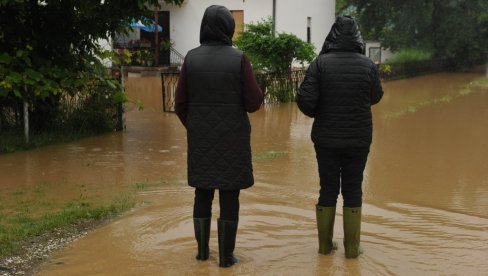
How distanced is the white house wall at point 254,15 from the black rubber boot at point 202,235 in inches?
904

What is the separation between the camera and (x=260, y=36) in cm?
1791

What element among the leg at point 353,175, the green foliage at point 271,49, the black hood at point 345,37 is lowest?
the leg at point 353,175

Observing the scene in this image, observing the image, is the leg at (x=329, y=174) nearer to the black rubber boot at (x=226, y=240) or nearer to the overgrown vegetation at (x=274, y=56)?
the black rubber boot at (x=226, y=240)

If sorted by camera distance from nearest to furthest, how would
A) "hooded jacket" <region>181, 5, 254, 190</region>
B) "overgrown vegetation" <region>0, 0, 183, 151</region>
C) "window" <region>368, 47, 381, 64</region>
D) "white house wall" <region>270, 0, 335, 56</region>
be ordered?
"hooded jacket" <region>181, 5, 254, 190</region> < "overgrown vegetation" <region>0, 0, 183, 151</region> < "white house wall" <region>270, 0, 335, 56</region> < "window" <region>368, 47, 381, 64</region>

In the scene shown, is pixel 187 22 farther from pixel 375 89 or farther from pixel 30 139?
pixel 375 89

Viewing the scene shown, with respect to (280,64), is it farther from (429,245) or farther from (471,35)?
(471,35)

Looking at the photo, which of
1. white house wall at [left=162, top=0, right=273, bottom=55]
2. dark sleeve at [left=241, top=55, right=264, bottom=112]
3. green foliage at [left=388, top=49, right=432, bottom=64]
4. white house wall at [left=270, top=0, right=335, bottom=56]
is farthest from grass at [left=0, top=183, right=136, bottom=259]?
green foliage at [left=388, top=49, right=432, bottom=64]

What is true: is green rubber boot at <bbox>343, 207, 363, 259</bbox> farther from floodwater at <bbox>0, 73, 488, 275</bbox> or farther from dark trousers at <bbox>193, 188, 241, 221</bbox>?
dark trousers at <bbox>193, 188, 241, 221</bbox>

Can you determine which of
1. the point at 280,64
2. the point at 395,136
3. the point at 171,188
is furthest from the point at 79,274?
the point at 280,64

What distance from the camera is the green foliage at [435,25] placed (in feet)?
107

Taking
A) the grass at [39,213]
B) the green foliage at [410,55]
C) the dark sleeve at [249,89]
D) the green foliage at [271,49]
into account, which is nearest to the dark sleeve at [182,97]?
the dark sleeve at [249,89]

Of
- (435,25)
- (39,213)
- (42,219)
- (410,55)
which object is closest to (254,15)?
(410,55)

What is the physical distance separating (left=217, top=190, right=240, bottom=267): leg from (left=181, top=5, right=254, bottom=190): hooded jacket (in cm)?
12

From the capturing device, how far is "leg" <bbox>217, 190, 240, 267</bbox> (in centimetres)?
468
